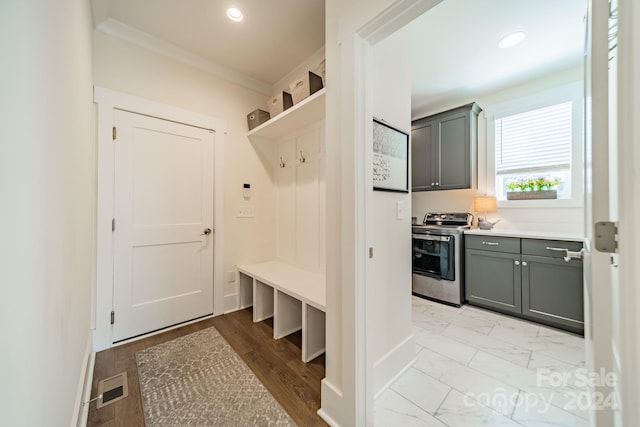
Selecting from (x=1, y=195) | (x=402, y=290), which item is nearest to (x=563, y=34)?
(x=402, y=290)

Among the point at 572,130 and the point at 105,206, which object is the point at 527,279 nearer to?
the point at 572,130

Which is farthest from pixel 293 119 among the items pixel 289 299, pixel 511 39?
pixel 511 39

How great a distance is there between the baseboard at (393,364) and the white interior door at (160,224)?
183 cm

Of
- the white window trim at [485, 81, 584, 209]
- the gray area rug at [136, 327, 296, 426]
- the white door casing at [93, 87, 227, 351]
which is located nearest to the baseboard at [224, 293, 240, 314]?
A: the gray area rug at [136, 327, 296, 426]

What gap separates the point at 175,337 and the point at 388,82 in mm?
2679

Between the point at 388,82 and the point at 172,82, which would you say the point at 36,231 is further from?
the point at 172,82

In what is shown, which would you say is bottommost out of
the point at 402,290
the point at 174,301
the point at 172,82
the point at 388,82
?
the point at 174,301

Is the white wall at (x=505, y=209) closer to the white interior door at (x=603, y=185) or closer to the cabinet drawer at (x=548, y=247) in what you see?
the cabinet drawer at (x=548, y=247)

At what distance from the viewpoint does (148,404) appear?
4.62ft

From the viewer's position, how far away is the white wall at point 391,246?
5.03 feet

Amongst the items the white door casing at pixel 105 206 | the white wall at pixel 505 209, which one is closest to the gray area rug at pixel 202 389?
the white door casing at pixel 105 206

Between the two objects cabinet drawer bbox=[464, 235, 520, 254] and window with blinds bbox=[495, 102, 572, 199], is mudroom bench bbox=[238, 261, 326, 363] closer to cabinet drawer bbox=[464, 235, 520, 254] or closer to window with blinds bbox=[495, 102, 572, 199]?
cabinet drawer bbox=[464, 235, 520, 254]

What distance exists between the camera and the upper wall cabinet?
302 centimetres

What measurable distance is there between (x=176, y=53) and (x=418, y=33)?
2.25 meters
